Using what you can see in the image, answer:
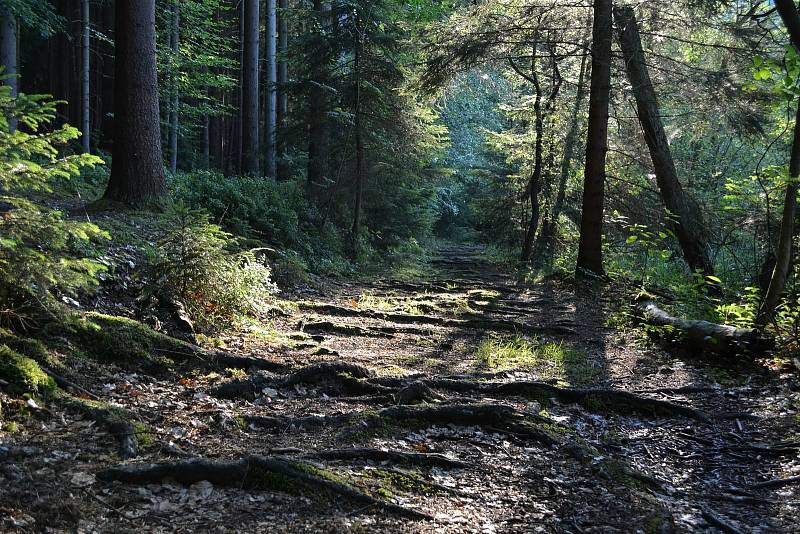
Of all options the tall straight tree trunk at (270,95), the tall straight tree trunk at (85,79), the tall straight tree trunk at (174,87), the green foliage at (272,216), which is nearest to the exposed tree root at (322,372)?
the green foliage at (272,216)

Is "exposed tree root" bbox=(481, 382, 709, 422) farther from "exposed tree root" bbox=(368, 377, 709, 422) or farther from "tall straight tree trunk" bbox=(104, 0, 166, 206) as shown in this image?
"tall straight tree trunk" bbox=(104, 0, 166, 206)

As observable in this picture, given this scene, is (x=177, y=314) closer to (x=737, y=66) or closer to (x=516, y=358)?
(x=516, y=358)

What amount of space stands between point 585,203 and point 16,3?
14.9 metres

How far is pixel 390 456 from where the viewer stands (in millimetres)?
4008

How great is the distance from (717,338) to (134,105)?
9255 millimetres

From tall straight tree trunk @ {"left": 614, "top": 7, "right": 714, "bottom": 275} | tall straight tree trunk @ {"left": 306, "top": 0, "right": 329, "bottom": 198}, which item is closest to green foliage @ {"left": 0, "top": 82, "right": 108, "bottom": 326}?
tall straight tree trunk @ {"left": 614, "top": 7, "right": 714, "bottom": 275}

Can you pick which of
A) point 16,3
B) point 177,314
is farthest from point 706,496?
point 16,3

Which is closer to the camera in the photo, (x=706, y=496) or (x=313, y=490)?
(x=313, y=490)

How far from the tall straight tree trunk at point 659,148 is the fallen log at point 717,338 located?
485 cm

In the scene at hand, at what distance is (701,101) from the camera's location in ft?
37.5

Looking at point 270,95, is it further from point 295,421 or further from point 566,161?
point 295,421

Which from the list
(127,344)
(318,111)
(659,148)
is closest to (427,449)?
(127,344)

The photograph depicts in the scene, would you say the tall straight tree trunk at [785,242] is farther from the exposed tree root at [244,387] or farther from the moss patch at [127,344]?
the moss patch at [127,344]

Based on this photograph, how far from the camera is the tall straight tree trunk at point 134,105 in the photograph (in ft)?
31.9
